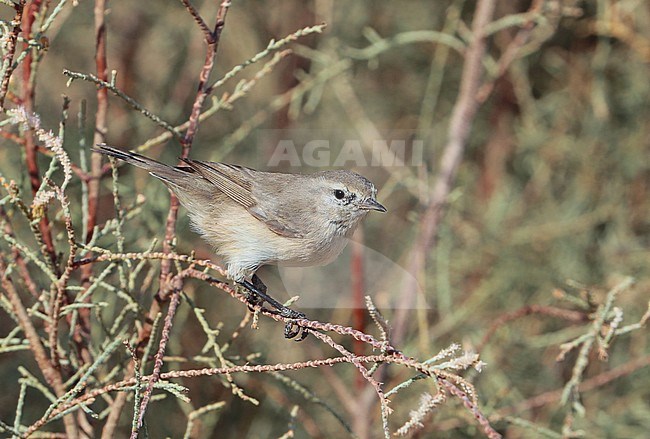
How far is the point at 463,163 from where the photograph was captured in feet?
16.4

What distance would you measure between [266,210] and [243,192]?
0.11 meters

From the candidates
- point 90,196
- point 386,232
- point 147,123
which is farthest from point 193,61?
point 90,196

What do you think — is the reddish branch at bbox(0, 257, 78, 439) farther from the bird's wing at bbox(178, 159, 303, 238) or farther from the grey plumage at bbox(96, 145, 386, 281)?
the bird's wing at bbox(178, 159, 303, 238)

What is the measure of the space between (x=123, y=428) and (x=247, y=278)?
174 cm

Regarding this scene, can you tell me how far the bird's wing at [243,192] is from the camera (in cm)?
269

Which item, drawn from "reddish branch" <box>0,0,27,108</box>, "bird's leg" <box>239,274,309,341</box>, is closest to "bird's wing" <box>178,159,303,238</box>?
"bird's leg" <box>239,274,309,341</box>

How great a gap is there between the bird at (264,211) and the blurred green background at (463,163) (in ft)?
3.25

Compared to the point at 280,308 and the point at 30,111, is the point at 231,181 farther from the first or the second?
the point at 30,111

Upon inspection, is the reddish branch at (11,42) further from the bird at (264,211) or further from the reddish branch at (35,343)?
the bird at (264,211)

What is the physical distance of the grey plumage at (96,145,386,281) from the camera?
104 inches

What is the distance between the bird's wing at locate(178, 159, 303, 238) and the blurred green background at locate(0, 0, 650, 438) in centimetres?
112

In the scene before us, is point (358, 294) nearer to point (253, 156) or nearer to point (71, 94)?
point (253, 156)

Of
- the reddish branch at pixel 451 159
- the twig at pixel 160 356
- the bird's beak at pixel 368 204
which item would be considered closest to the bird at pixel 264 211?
the bird's beak at pixel 368 204

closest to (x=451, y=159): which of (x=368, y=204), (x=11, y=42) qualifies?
(x=368, y=204)
